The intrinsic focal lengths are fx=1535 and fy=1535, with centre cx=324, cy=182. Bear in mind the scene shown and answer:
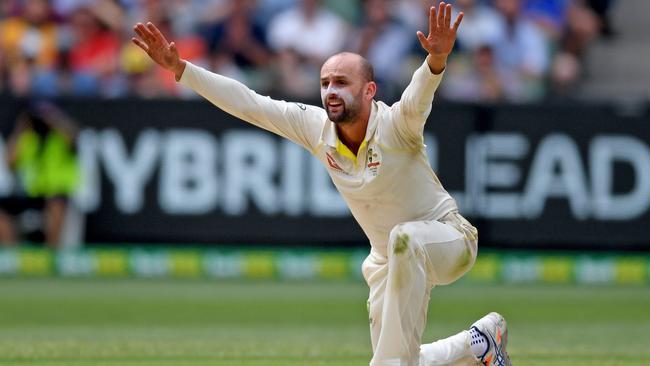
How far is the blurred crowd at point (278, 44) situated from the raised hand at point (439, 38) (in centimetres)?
732

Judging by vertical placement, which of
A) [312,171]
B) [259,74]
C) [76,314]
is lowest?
[76,314]

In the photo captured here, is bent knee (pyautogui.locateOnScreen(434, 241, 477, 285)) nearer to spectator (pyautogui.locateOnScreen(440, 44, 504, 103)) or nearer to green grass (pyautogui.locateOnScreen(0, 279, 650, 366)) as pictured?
green grass (pyautogui.locateOnScreen(0, 279, 650, 366))

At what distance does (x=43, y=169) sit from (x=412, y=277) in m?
7.31

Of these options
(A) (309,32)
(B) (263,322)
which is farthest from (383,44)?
(B) (263,322)

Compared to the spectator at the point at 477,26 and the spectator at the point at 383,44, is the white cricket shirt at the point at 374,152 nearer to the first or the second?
the spectator at the point at 383,44

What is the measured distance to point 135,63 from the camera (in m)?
13.9

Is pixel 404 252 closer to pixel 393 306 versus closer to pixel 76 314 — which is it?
pixel 393 306

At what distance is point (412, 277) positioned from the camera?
614cm

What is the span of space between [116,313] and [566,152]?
428 centimetres

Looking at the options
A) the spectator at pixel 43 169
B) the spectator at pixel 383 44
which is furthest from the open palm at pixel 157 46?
the spectator at pixel 383 44

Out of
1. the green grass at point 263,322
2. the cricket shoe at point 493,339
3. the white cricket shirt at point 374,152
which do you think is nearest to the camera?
the white cricket shirt at point 374,152

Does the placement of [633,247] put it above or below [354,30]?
below

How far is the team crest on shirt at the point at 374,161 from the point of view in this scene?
6.36 m

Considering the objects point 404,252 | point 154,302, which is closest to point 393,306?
point 404,252
